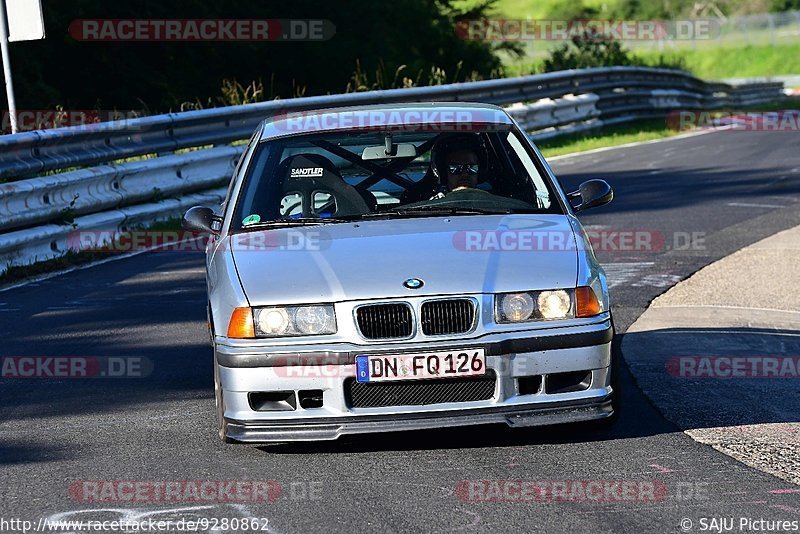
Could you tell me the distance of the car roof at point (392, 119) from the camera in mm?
6707

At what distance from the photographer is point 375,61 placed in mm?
28109

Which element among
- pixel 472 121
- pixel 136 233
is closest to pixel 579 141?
pixel 136 233

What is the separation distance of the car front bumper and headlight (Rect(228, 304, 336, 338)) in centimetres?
9

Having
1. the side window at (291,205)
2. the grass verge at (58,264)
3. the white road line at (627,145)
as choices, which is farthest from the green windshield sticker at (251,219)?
the white road line at (627,145)

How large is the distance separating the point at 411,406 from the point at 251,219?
156 cm

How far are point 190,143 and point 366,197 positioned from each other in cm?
778

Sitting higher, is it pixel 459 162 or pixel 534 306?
pixel 459 162

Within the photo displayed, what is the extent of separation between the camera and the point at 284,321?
17.3ft

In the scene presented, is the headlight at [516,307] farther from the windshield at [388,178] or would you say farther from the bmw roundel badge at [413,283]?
the windshield at [388,178]

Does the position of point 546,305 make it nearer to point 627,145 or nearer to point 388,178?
point 388,178

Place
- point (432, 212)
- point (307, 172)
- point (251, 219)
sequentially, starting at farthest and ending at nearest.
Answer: point (307, 172) → point (251, 219) → point (432, 212)

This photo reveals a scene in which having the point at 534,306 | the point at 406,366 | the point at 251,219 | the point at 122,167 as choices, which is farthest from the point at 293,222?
the point at 122,167

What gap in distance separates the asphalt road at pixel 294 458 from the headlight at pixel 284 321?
55cm

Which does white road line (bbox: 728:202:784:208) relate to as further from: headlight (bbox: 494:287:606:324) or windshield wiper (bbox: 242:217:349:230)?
headlight (bbox: 494:287:606:324)
